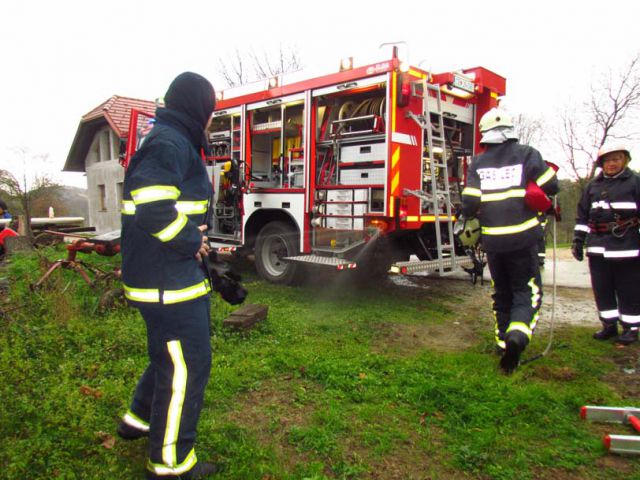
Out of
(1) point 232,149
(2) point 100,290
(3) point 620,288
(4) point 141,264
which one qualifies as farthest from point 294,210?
(4) point 141,264

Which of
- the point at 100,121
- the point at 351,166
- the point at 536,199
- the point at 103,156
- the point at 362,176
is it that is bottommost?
the point at 536,199

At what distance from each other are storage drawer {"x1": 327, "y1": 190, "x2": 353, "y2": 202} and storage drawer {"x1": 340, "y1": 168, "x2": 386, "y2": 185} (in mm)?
132

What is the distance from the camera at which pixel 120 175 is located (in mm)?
21125

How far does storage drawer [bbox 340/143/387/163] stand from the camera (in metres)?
5.62

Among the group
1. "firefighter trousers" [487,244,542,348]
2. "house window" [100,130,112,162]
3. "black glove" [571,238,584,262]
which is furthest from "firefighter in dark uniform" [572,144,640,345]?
"house window" [100,130,112,162]

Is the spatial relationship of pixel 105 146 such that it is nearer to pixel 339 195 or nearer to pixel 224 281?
pixel 339 195

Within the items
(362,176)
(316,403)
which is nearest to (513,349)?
(316,403)

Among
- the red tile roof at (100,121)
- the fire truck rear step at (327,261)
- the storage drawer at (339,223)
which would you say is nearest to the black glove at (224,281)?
the fire truck rear step at (327,261)

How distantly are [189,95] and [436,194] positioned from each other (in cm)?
389

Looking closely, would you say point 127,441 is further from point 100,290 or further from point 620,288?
point 620,288

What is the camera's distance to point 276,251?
23.4 ft

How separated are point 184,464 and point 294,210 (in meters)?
4.70

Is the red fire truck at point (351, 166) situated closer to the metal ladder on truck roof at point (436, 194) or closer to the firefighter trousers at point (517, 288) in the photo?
the metal ladder on truck roof at point (436, 194)

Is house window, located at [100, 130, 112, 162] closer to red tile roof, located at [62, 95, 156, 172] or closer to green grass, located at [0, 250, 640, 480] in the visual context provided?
red tile roof, located at [62, 95, 156, 172]
